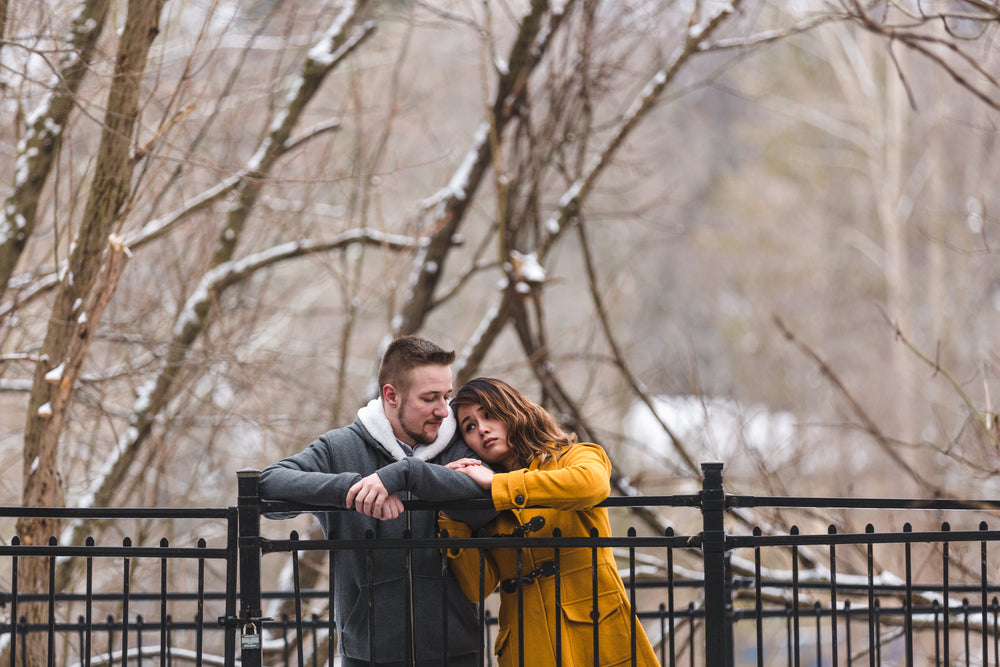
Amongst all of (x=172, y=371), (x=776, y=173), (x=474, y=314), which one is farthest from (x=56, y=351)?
(x=776, y=173)

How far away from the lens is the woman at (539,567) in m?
3.20

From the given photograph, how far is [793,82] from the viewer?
885 inches

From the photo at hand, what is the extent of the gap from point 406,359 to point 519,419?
431 millimetres

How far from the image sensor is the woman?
3.20 meters

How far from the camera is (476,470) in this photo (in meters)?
3.05

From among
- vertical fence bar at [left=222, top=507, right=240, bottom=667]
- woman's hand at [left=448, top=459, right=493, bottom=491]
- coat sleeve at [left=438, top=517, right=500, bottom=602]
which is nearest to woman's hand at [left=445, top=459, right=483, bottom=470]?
woman's hand at [left=448, top=459, right=493, bottom=491]

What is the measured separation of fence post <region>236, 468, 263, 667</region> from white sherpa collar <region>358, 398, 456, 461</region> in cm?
43

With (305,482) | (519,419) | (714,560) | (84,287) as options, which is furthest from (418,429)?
(84,287)

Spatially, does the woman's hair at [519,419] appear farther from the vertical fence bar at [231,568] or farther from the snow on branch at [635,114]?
the snow on branch at [635,114]

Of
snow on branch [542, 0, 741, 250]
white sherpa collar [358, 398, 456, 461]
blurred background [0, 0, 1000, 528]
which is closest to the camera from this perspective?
white sherpa collar [358, 398, 456, 461]

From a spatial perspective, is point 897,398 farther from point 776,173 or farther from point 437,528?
point 437,528

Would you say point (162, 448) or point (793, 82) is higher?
point (793, 82)

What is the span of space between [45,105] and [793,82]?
19.4 m

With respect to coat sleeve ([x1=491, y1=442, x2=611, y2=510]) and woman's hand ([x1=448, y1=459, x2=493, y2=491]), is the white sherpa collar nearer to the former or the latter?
woman's hand ([x1=448, y1=459, x2=493, y2=491])
